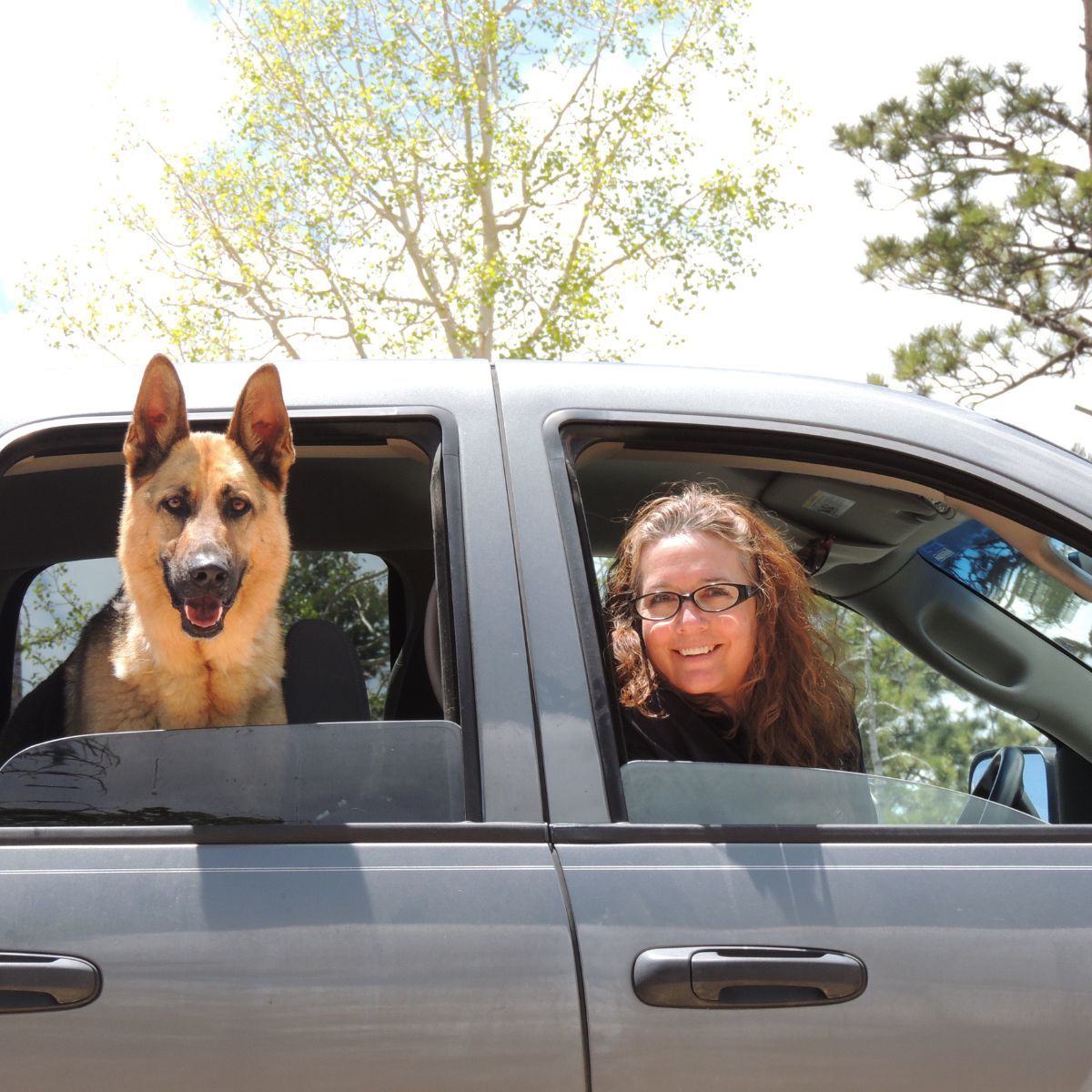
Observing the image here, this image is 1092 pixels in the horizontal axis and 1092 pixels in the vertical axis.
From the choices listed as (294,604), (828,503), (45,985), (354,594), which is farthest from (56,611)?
(828,503)

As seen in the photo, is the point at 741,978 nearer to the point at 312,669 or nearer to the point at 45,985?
the point at 45,985

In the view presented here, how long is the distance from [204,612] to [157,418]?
20.2 inches

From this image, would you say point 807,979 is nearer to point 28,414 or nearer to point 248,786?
point 248,786

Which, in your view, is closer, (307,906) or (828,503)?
(307,906)

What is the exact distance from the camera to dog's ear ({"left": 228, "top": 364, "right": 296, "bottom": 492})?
188cm

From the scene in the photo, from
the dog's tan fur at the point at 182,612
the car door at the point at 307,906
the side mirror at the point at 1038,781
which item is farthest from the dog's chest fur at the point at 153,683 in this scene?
the side mirror at the point at 1038,781

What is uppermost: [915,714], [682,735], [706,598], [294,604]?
[294,604]

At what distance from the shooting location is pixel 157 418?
192cm

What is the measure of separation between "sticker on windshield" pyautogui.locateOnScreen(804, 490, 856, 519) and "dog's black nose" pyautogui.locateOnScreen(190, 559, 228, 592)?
4.25ft

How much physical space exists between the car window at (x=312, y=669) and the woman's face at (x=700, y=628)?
44cm

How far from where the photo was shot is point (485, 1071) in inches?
55.4

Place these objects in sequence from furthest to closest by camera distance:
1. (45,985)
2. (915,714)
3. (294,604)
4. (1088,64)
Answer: (1088,64)
(915,714)
(294,604)
(45,985)

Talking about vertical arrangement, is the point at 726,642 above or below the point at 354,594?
below

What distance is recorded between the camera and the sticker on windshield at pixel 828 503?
2.63 meters
